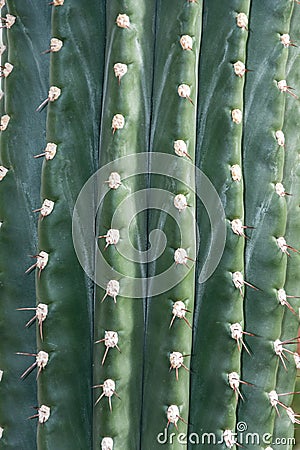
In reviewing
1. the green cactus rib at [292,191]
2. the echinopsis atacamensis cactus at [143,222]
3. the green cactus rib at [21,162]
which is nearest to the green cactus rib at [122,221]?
the echinopsis atacamensis cactus at [143,222]

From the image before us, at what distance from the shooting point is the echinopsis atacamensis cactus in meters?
1.04

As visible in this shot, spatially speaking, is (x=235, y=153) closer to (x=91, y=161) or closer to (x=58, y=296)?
(x=91, y=161)

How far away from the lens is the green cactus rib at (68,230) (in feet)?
3.58

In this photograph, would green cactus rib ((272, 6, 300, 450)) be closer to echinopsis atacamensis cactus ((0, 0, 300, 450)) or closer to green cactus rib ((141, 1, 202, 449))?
echinopsis atacamensis cactus ((0, 0, 300, 450))

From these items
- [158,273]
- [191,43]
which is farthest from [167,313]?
[191,43]

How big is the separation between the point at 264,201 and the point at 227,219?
0.09 m

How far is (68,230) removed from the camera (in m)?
1.11

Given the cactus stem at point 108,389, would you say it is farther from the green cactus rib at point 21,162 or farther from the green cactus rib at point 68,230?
the green cactus rib at point 21,162

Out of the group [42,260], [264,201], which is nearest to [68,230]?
[42,260]

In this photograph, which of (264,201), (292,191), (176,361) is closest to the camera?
(176,361)

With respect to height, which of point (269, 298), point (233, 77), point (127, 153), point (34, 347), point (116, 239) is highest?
point (233, 77)

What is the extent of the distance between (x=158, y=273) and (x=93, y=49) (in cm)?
38

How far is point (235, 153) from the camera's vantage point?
3.55 feet

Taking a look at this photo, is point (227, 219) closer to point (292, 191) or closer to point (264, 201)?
point (264, 201)
